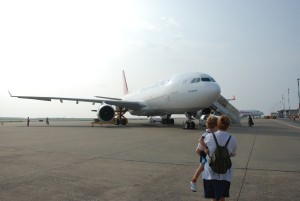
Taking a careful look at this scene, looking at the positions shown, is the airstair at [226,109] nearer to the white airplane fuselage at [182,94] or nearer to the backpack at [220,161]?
the white airplane fuselage at [182,94]

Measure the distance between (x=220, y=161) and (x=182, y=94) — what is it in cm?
1662

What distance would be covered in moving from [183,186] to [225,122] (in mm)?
1873

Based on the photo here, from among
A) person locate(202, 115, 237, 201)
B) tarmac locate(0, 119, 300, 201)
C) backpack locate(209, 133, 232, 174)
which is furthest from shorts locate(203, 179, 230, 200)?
tarmac locate(0, 119, 300, 201)

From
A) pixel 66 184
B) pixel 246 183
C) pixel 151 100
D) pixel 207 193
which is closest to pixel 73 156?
pixel 66 184

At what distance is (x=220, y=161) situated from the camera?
3.54 metres

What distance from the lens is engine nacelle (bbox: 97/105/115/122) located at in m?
25.4

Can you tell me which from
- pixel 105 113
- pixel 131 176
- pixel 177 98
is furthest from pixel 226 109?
pixel 131 176

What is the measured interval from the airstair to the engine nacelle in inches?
351

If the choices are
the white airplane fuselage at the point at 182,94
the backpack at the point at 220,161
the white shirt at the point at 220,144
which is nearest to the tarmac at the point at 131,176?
the white shirt at the point at 220,144

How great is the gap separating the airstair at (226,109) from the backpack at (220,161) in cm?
2292

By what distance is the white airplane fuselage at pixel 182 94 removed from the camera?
1861cm

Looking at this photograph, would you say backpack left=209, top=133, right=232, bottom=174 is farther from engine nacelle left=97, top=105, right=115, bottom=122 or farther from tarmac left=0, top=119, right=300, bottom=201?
engine nacelle left=97, top=105, right=115, bottom=122

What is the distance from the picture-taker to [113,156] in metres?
8.48

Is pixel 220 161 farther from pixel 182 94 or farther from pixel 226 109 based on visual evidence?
pixel 226 109
